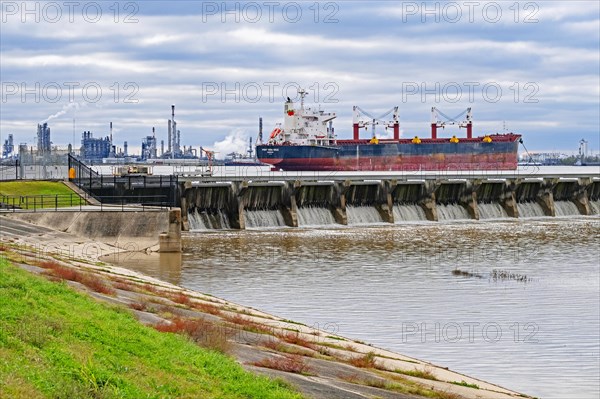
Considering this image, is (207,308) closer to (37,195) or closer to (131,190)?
(37,195)

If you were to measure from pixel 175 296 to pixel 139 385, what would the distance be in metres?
14.4

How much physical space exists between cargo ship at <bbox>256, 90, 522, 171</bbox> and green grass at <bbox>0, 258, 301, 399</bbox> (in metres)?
143

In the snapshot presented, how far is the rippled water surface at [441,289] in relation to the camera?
24.1 metres

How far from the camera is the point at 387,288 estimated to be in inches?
1432

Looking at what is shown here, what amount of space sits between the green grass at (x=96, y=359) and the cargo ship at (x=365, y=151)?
469ft

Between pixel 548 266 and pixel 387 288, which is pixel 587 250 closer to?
pixel 548 266

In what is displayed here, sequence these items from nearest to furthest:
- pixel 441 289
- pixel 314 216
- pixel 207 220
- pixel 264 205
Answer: pixel 441 289 < pixel 207 220 < pixel 264 205 < pixel 314 216

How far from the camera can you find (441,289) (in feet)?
119

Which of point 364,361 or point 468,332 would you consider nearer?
point 364,361

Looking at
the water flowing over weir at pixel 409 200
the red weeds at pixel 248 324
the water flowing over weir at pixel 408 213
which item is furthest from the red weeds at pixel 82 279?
the water flowing over weir at pixel 409 200

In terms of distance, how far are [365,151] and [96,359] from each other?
489 feet

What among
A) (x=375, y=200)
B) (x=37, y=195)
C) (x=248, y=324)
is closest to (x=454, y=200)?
(x=375, y=200)

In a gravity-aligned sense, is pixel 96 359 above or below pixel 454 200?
above

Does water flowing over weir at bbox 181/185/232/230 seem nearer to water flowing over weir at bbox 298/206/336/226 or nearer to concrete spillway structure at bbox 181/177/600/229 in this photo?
concrete spillway structure at bbox 181/177/600/229
